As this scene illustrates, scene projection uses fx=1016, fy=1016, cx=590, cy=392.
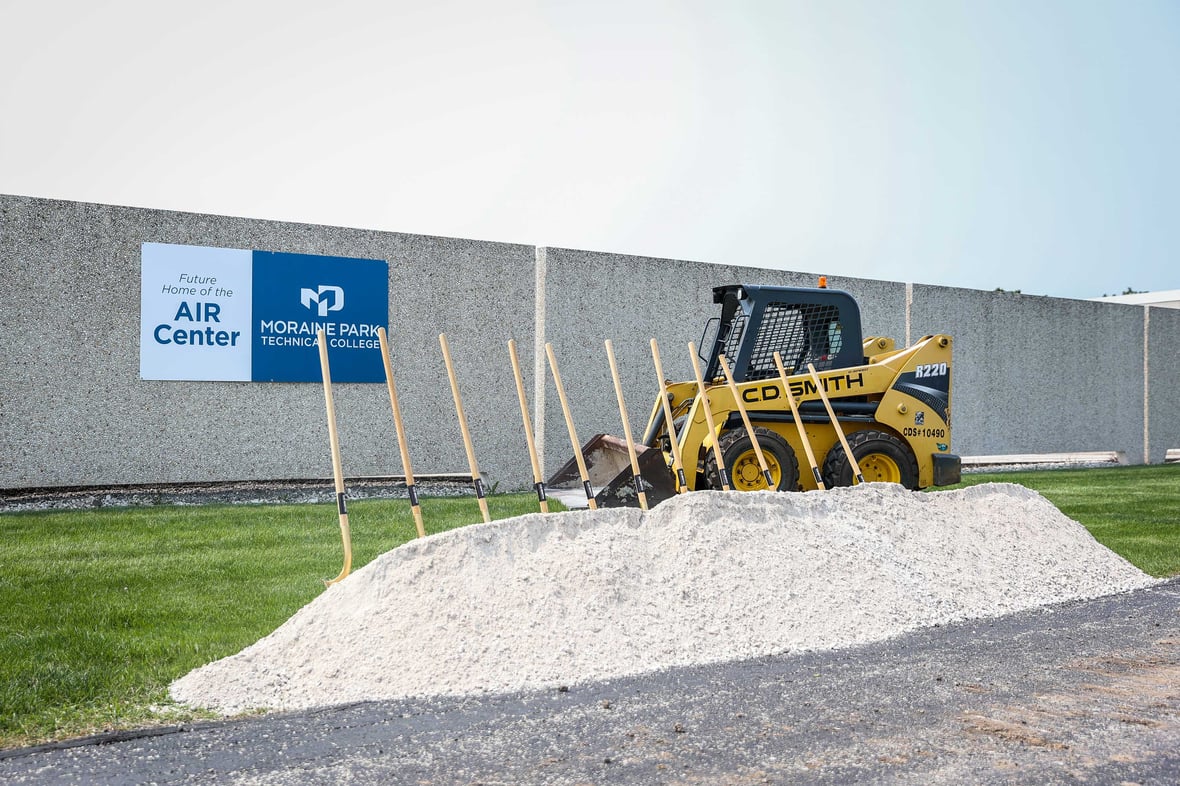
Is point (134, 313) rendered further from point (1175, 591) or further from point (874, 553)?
point (1175, 591)

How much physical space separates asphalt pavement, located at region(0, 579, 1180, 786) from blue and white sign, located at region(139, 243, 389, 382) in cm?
854

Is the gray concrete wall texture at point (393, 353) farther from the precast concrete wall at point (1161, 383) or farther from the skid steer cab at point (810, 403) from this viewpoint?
the precast concrete wall at point (1161, 383)

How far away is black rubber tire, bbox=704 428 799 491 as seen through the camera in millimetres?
10219

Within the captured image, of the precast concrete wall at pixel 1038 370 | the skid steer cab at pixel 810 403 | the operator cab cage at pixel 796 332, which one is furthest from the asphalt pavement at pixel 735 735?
the precast concrete wall at pixel 1038 370

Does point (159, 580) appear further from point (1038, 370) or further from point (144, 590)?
point (1038, 370)

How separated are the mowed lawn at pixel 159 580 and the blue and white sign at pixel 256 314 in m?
1.90

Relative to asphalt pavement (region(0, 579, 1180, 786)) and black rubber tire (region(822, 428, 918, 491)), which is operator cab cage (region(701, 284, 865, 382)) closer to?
black rubber tire (region(822, 428, 918, 491))

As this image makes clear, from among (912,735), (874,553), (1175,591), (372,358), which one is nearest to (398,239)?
(372,358)

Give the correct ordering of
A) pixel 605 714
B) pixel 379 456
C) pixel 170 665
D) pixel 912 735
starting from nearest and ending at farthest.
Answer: pixel 912 735
pixel 605 714
pixel 170 665
pixel 379 456

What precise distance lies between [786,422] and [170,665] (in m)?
7.15

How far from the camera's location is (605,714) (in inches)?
177

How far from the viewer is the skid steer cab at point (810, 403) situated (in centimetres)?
1045

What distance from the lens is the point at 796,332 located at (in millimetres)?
11312

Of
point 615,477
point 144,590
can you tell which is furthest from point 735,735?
point 615,477
